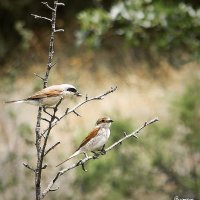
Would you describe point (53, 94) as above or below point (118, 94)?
below

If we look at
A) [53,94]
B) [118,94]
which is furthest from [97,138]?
[118,94]

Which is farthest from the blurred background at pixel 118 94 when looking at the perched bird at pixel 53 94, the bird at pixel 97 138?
the perched bird at pixel 53 94

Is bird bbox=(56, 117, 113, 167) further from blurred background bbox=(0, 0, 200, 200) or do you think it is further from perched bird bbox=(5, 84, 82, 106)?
blurred background bbox=(0, 0, 200, 200)

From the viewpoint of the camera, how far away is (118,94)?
17719 mm

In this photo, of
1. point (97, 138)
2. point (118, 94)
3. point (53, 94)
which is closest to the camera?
point (53, 94)

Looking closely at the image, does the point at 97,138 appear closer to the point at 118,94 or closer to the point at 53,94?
the point at 53,94

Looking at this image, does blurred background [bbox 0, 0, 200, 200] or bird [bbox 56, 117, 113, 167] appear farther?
blurred background [bbox 0, 0, 200, 200]

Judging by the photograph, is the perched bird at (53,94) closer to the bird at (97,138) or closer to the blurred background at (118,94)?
the bird at (97,138)

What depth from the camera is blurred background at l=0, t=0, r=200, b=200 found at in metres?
8.18

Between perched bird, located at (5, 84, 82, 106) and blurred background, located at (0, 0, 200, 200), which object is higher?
blurred background, located at (0, 0, 200, 200)

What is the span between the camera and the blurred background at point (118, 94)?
26.8 feet

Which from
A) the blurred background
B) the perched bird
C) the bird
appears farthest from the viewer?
the blurred background

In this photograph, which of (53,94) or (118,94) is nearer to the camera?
(53,94)

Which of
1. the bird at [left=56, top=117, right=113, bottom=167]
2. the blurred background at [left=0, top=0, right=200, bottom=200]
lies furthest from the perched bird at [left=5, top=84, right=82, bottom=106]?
the blurred background at [left=0, top=0, right=200, bottom=200]
